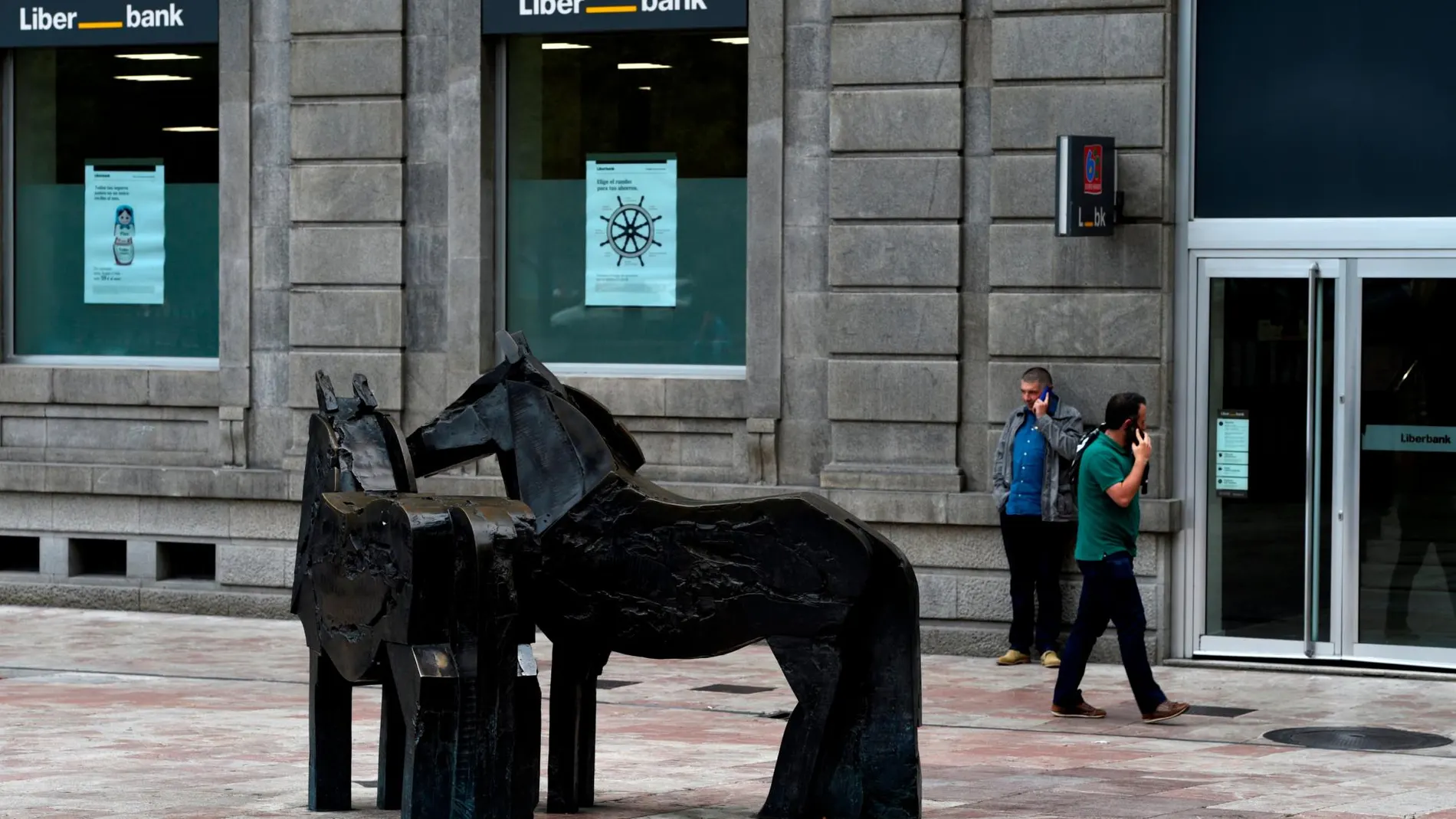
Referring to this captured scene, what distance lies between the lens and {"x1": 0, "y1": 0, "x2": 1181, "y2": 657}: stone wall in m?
14.8

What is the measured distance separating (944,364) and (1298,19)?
3202mm

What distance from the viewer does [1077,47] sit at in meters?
14.8

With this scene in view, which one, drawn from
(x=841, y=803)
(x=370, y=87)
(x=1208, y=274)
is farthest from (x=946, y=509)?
(x=841, y=803)

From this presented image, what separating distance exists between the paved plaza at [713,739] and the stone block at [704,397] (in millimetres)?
1672

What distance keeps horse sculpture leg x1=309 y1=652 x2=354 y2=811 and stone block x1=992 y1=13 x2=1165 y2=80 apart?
7.49 m

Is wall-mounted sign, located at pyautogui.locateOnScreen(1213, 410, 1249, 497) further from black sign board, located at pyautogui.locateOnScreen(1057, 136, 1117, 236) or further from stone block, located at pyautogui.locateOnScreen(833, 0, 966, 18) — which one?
stone block, located at pyautogui.locateOnScreen(833, 0, 966, 18)

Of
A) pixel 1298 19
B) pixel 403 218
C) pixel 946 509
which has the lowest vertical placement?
pixel 946 509

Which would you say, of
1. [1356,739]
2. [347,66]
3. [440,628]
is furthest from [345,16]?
[440,628]

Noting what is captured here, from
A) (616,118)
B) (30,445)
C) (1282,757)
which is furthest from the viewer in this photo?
(30,445)

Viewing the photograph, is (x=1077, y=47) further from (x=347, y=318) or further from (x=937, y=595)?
(x=347, y=318)

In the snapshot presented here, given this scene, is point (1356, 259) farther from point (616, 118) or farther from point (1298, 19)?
point (616, 118)

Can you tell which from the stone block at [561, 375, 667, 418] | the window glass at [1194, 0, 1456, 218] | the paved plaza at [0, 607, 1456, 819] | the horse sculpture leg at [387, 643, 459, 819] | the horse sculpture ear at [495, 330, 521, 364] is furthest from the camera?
the stone block at [561, 375, 667, 418]

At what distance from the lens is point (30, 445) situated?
17.8 meters

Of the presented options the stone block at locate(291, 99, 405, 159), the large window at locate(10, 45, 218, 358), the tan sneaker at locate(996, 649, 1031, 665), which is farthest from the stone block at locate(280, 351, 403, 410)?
the tan sneaker at locate(996, 649, 1031, 665)
